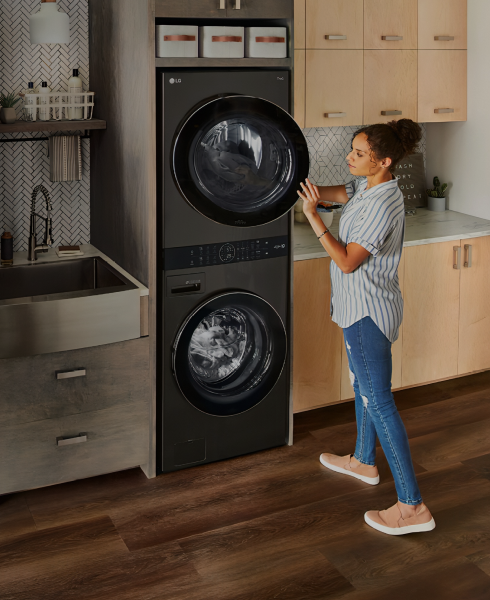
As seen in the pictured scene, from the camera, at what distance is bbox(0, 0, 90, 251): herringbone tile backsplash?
3146 mm

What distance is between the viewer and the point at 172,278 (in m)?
2.89

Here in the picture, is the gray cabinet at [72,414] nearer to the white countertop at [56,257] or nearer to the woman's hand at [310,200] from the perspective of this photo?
the white countertop at [56,257]

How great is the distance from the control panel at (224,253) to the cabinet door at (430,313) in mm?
853

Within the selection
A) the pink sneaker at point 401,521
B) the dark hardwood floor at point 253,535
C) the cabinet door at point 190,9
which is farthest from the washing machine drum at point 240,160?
the pink sneaker at point 401,521

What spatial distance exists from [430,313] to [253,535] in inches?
62.6

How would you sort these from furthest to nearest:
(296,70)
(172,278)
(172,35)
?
(296,70) < (172,278) < (172,35)

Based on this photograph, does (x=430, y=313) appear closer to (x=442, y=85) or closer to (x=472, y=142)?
(x=472, y=142)

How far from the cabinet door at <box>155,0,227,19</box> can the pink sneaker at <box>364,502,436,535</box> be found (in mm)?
1912

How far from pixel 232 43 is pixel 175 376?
50.6 inches

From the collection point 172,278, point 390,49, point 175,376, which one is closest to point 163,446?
point 175,376

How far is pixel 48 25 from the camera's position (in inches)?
119

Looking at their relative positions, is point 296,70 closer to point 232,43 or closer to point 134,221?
point 232,43

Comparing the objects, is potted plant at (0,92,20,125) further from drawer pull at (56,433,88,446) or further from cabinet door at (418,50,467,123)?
cabinet door at (418,50,467,123)

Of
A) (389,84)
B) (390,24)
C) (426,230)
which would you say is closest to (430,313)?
(426,230)
